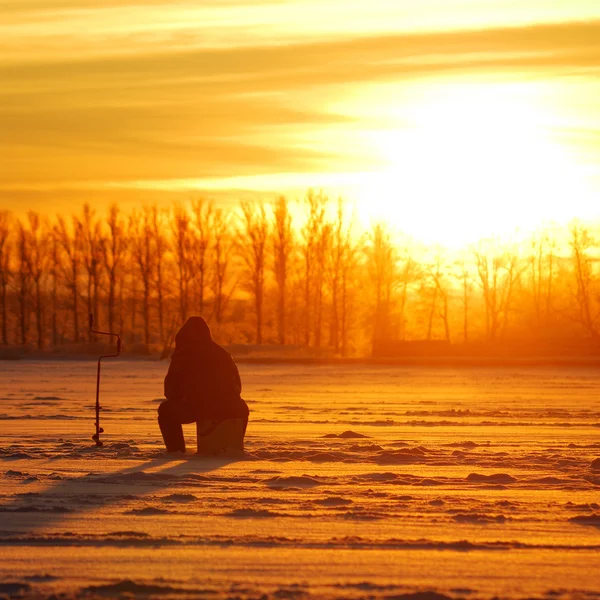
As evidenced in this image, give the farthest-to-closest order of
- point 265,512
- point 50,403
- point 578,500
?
point 50,403 → point 578,500 → point 265,512

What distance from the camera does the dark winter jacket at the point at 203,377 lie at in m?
12.7

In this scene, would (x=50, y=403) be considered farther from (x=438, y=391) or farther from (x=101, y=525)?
(x=101, y=525)

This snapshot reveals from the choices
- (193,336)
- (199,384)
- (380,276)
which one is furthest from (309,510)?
(380,276)

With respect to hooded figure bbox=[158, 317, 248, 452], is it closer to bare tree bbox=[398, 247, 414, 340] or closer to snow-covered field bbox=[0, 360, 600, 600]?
snow-covered field bbox=[0, 360, 600, 600]

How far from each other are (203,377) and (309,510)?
153 inches

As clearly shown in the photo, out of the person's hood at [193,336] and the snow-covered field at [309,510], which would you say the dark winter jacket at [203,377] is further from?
the snow-covered field at [309,510]

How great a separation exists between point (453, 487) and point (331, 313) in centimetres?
6603

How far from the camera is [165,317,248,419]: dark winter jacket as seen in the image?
1266 cm

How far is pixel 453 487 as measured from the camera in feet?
34.0

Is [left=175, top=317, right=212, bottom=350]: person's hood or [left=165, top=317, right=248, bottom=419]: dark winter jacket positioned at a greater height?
[left=175, top=317, right=212, bottom=350]: person's hood

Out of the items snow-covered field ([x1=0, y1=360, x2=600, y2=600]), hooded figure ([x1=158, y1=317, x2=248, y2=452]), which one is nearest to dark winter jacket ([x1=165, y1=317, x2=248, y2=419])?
hooded figure ([x1=158, y1=317, x2=248, y2=452])

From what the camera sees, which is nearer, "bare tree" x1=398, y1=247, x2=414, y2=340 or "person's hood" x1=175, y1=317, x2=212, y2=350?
"person's hood" x1=175, y1=317, x2=212, y2=350

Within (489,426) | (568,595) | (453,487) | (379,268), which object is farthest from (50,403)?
(379,268)

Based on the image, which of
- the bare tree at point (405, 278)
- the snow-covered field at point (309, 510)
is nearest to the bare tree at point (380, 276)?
the bare tree at point (405, 278)
